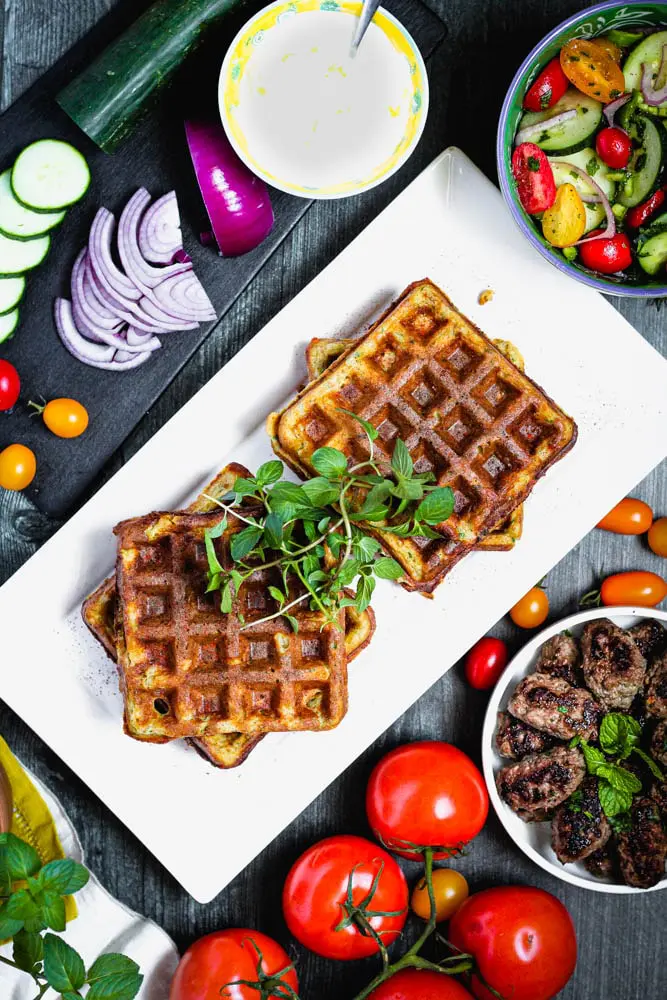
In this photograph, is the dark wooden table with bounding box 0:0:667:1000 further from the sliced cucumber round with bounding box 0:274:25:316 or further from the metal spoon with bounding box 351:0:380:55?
the sliced cucumber round with bounding box 0:274:25:316

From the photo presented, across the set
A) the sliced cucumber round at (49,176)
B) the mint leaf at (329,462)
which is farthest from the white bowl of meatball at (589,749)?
the sliced cucumber round at (49,176)

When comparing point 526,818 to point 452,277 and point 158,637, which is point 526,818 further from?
point 452,277

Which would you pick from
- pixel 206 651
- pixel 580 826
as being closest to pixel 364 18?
pixel 206 651

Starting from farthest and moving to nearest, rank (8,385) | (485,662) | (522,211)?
1. (485,662)
2. (8,385)
3. (522,211)

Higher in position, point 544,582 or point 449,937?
point 544,582

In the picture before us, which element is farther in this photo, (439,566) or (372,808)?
(372,808)

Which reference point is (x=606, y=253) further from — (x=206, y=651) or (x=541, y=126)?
(x=206, y=651)

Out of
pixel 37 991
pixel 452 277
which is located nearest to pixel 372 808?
pixel 37 991

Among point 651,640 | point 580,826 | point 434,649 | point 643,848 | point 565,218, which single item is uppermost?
point 565,218
